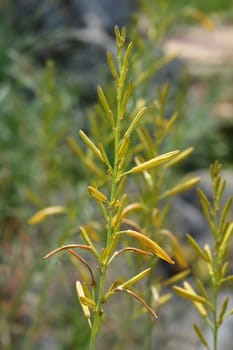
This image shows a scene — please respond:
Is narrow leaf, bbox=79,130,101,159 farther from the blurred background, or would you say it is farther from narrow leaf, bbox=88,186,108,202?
the blurred background

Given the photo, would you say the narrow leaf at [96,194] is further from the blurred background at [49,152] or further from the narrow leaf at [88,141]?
the blurred background at [49,152]

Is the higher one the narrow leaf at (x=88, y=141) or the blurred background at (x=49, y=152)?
the narrow leaf at (x=88, y=141)

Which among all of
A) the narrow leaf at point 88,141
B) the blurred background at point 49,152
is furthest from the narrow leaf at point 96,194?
the blurred background at point 49,152

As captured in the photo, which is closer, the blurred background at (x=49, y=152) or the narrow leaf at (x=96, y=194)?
the narrow leaf at (x=96, y=194)

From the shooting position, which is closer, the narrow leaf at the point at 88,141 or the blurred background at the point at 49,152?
the narrow leaf at the point at 88,141

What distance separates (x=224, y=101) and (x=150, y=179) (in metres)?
5.86

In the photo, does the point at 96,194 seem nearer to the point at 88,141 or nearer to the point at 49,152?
the point at 88,141

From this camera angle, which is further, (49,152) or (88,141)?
(49,152)

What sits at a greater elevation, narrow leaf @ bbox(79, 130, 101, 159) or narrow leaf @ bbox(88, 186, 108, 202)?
narrow leaf @ bbox(79, 130, 101, 159)

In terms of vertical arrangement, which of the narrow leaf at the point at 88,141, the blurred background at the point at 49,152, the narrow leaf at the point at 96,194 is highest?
the narrow leaf at the point at 88,141

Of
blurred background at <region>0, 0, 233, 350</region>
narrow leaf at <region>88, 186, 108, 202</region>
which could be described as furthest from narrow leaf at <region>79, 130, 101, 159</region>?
blurred background at <region>0, 0, 233, 350</region>

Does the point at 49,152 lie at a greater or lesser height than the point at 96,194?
lesser

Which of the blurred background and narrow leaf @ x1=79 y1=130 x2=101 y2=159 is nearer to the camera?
narrow leaf @ x1=79 y1=130 x2=101 y2=159

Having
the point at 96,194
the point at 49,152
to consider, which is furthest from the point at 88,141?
the point at 49,152
